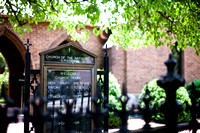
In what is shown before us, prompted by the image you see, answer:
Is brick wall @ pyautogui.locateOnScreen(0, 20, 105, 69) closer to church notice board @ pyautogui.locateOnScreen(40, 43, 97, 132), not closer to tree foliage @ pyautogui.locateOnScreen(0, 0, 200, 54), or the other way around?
tree foliage @ pyautogui.locateOnScreen(0, 0, 200, 54)

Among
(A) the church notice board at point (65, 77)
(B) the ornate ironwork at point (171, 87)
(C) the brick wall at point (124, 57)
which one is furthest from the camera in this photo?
(C) the brick wall at point (124, 57)

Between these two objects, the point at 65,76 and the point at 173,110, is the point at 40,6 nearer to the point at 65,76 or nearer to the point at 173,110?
the point at 65,76

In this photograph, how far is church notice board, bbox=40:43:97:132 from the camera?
430 centimetres

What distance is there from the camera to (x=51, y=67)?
14.2 feet

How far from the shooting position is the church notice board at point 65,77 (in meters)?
4.30

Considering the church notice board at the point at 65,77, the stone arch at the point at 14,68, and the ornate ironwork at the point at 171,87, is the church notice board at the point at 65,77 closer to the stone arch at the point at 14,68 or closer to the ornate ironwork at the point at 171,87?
the ornate ironwork at the point at 171,87

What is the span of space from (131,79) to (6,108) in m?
10.4

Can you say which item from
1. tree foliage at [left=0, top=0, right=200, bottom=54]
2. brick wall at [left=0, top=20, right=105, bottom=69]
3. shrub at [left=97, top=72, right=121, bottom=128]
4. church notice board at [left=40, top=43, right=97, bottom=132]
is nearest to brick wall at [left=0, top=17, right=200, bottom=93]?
brick wall at [left=0, top=20, right=105, bottom=69]

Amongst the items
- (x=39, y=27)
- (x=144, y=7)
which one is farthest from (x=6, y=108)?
(x=39, y=27)

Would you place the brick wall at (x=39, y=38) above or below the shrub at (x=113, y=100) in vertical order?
above

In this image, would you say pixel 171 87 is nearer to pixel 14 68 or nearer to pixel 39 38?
pixel 39 38

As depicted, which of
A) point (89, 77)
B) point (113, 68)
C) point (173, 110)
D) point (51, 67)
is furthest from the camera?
point (113, 68)

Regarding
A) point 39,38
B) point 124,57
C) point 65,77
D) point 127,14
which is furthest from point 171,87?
point 124,57

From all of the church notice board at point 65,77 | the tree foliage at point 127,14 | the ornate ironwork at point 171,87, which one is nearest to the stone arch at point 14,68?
the tree foliage at point 127,14
